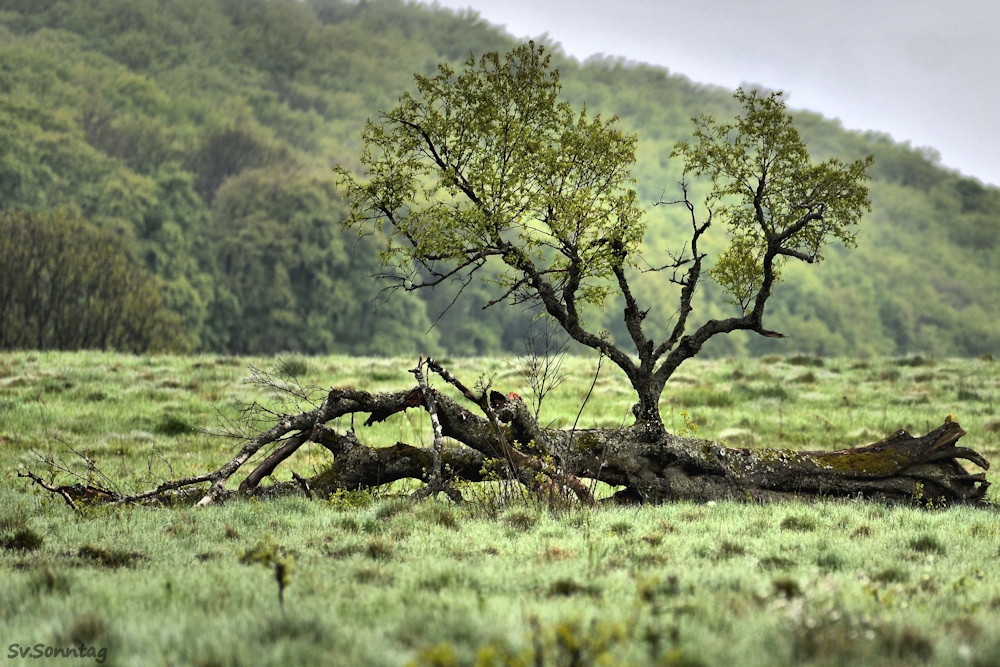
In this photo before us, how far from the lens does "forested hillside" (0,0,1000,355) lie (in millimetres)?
68438

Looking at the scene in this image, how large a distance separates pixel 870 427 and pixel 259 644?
57.3 ft

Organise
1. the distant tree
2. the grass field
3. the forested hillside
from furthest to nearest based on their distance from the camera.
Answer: the forested hillside
the distant tree
the grass field

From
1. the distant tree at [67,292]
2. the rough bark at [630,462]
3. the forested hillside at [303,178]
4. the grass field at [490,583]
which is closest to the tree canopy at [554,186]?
the rough bark at [630,462]

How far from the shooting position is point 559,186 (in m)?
10.5

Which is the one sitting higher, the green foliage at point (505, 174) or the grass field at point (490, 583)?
the green foliage at point (505, 174)

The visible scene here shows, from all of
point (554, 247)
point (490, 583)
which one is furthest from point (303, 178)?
point (490, 583)

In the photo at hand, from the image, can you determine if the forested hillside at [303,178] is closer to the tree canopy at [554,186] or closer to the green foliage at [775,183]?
the tree canopy at [554,186]

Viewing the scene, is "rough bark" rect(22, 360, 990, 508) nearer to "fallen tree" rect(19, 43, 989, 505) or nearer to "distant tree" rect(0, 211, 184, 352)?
"fallen tree" rect(19, 43, 989, 505)

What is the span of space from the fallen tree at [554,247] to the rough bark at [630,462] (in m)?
0.02

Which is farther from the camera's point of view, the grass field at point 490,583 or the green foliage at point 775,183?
the green foliage at point 775,183

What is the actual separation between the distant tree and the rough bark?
36245mm

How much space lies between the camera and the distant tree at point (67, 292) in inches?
1713

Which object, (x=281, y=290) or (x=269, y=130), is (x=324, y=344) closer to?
(x=281, y=290)

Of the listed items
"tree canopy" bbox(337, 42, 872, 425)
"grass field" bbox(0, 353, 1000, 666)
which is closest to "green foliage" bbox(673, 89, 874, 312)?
"tree canopy" bbox(337, 42, 872, 425)
